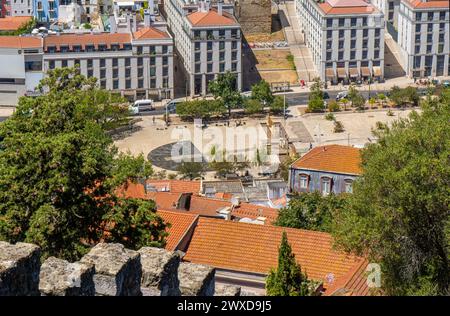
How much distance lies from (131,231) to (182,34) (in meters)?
59.4

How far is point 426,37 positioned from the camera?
8706 cm

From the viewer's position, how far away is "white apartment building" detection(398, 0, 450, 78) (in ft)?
281

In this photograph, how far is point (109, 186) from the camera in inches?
1057

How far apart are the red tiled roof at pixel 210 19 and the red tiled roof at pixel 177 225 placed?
4959cm

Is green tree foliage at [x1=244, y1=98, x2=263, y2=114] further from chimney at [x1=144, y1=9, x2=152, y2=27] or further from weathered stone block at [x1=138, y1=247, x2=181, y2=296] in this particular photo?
weathered stone block at [x1=138, y1=247, x2=181, y2=296]

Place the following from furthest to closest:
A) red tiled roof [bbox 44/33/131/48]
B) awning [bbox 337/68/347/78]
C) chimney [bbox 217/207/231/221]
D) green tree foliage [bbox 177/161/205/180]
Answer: awning [bbox 337/68/347/78], red tiled roof [bbox 44/33/131/48], green tree foliage [bbox 177/161/205/180], chimney [bbox 217/207/231/221]

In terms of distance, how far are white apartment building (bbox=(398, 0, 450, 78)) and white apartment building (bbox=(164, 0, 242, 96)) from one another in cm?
1504

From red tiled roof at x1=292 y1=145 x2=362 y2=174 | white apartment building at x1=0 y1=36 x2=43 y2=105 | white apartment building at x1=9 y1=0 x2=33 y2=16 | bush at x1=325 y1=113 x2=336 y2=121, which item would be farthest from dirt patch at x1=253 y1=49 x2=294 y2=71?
red tiled roof at x1=292 y1=145 x2=362 y2=174

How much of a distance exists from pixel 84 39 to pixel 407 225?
178 ft

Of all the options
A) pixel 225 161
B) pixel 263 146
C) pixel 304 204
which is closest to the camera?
pixel 304 204

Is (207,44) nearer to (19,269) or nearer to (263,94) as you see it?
(263,94)

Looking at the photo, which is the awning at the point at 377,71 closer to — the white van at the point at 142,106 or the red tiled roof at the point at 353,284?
the white van at the point at 142,106

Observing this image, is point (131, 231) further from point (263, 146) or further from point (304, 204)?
point (263, 146)

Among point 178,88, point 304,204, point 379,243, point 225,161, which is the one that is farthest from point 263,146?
point 379,243
